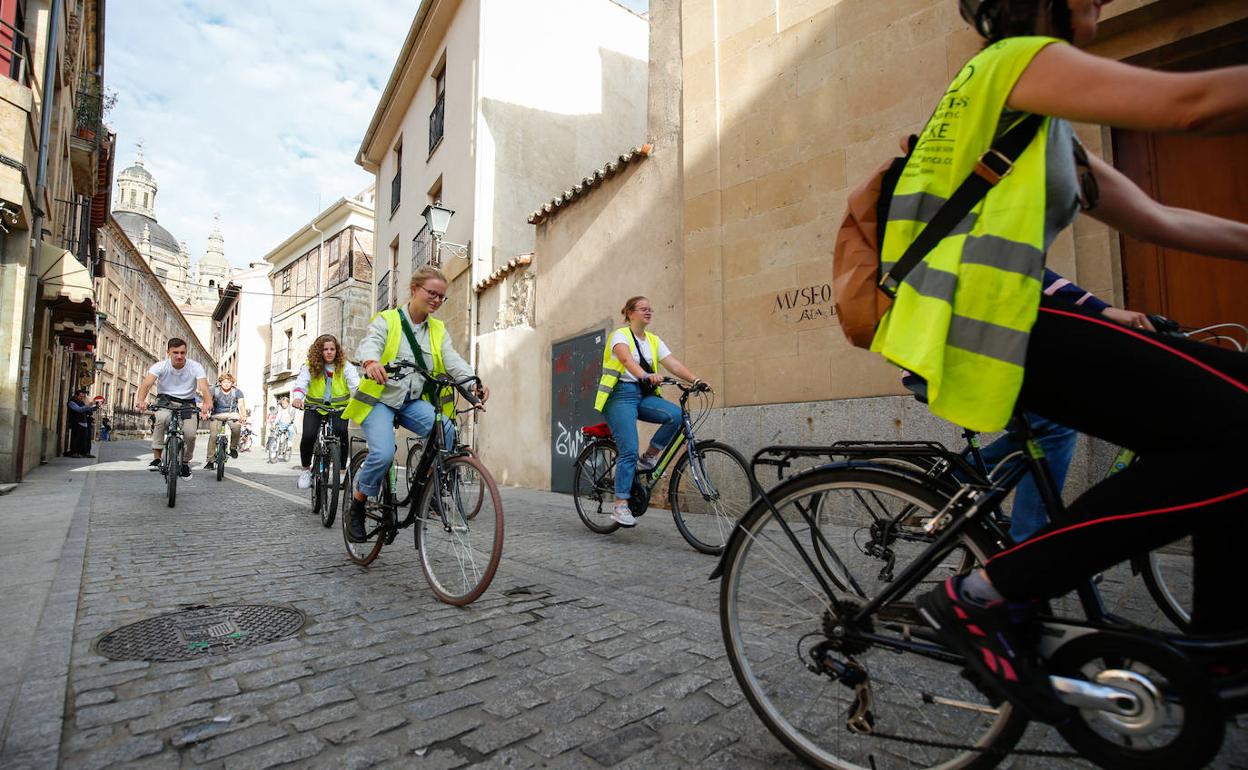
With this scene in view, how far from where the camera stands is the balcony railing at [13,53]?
29.6ft

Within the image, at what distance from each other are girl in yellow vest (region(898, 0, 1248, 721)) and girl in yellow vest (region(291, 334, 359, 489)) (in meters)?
6.13

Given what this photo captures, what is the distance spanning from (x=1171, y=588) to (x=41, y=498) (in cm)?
986

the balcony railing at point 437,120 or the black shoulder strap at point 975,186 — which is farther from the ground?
the balcony railing at point 437,120

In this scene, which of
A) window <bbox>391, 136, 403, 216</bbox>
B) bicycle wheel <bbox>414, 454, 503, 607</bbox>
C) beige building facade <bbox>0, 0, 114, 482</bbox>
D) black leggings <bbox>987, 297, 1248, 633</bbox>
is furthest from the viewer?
window <bbox>391, 136, 403, 216</bbox>

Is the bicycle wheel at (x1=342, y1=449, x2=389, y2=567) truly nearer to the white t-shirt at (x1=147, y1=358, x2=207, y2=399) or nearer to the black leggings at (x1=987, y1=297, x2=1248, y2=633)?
the black leggings at (x1=987, y1=297, x2=1248, y2=633)

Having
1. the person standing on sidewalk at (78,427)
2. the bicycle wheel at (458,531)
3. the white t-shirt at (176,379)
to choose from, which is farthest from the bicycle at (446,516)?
the person standing on sidewalk at (78,427)

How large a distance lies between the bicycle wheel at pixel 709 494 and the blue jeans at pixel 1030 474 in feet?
7.01

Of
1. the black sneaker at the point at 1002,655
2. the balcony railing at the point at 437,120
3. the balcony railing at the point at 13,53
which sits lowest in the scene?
the black sneaker at the point at 1002,655

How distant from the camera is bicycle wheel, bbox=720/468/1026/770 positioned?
1577mm

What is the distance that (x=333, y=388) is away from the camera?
662cm

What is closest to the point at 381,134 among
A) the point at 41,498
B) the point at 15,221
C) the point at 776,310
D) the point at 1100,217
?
the point at 15,221

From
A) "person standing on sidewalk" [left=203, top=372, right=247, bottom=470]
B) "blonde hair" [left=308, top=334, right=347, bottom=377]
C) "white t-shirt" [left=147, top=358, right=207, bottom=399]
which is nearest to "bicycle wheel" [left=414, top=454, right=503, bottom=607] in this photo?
"blonde hair" [left=308, top=334, right=347, bottom=377]

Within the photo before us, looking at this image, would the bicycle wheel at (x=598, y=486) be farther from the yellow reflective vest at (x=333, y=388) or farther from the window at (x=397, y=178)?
the window at (x=397, y=178)

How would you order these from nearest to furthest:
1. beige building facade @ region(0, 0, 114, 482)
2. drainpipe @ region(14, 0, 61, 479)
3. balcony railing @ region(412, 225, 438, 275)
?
beige building facade @ region(0, 0, 114, 482)
drainpipe @ region(14, 0, 61, 479)
balcony railing @ region(412, 225, 438, 275)
